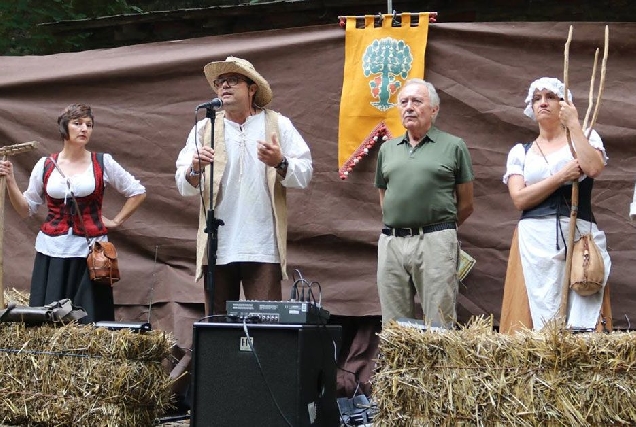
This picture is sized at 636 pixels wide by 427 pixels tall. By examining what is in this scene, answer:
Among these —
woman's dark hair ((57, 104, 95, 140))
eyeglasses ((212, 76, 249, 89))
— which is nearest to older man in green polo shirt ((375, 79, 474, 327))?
eyeglasses ((212, 76, 249, 89))

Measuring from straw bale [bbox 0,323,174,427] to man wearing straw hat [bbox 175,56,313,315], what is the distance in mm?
493

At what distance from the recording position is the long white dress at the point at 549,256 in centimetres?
403

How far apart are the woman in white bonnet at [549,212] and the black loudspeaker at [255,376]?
1.08 meters

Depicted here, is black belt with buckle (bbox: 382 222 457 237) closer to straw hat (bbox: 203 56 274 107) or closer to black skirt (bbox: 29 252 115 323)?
straw hat (bbox: 203 56 274 107)

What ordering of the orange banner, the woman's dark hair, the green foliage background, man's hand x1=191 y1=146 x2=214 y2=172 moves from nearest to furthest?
1. man's hand x1=191 y1=146 x2=214 y2=172
2. the woman's dark hair
3. the orange banner
4. the green foliage background

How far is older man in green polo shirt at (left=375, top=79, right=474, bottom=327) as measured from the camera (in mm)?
4281

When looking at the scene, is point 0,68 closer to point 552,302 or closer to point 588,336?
point 552,302

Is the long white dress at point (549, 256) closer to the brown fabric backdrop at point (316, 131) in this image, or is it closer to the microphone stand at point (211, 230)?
the brown fabric backdrop at point (316, 131)

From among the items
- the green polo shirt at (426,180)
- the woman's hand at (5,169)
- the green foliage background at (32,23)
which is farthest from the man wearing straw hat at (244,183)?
the green foliage background at (32,23)

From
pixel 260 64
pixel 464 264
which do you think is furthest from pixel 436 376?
pixel 260 64

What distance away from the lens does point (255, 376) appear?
3.52m

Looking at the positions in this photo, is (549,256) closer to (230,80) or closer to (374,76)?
(374,76)

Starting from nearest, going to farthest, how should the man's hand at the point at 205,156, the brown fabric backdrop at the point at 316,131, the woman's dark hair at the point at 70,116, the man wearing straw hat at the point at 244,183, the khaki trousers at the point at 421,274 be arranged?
the man's hand at the point at 205,156 < the khaki trousers at the point at 421,274 < the man wearing straw hat at the point at 244,183 < the brown fabric backdrop at the point at 316,131 < the woman's dark hair at the point at 70,116

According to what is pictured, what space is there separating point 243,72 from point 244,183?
22.8 inches
